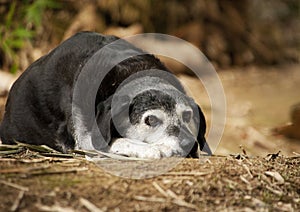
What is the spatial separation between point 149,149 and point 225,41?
7.96 m

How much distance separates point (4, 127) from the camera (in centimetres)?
521

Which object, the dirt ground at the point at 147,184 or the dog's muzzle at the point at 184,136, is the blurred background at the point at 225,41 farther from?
the dirt ground at the point at 147,184

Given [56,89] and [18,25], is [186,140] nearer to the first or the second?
[56,89]

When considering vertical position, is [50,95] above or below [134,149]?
above

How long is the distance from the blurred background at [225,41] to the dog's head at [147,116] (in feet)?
8.33

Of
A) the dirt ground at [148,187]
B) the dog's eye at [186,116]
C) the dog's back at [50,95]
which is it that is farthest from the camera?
the dog's back at [50,95]

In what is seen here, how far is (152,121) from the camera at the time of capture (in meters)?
4.12

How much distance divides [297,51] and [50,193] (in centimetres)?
1068

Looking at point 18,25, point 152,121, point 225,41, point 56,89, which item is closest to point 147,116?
point 152,121

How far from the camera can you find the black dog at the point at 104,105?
13.4 feet

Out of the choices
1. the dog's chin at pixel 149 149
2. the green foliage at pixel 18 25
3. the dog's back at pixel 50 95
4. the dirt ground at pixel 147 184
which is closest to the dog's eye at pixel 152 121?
the dog's chin at pixel 149 149

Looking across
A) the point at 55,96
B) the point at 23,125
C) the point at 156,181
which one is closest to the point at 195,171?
the point at 156,181

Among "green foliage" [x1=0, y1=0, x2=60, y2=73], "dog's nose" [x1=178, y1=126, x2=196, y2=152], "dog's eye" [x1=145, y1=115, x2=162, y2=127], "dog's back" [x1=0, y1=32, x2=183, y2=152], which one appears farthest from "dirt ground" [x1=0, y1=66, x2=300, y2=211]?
"green foliage" [x1=0, y1=0, x2=60, y2=73]

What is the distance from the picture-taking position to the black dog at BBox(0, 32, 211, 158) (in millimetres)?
4082
